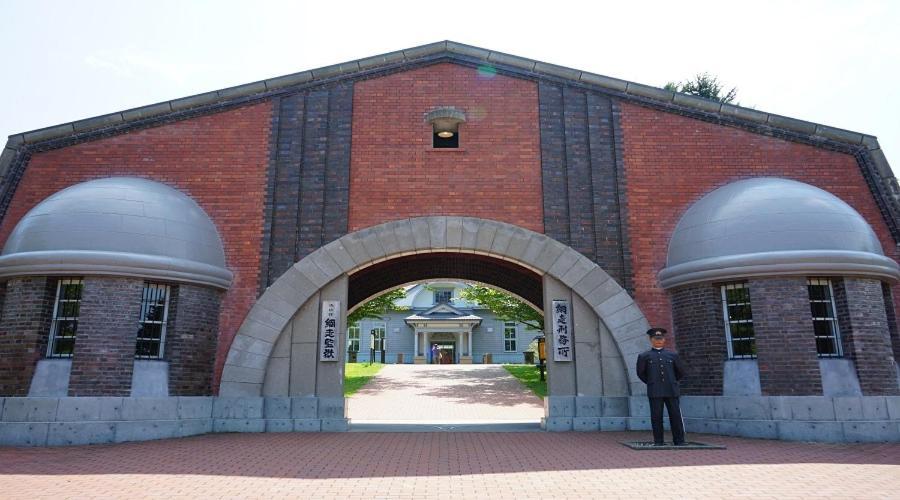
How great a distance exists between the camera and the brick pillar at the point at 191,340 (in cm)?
938

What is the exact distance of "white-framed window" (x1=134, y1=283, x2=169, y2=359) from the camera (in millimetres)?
9328

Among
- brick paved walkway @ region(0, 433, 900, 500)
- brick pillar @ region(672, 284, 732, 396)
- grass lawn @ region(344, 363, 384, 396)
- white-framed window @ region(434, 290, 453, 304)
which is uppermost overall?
white-framed window @ region(434, 290, 453, 304)

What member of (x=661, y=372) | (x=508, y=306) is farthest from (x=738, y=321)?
(x=508, y=306)

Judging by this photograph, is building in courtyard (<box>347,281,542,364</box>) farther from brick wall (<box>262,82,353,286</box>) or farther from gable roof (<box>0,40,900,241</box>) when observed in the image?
brick wall (<box>262,82,353,286</box>)

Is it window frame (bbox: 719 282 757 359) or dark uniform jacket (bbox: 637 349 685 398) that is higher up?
window frame (bbox: 719 282 757 359)

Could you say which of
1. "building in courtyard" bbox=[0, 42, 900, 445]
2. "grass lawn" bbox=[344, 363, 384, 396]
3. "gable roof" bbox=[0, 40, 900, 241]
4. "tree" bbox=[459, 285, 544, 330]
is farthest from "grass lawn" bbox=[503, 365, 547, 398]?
"gable roof" bbox=[0, 40, 900, 241]

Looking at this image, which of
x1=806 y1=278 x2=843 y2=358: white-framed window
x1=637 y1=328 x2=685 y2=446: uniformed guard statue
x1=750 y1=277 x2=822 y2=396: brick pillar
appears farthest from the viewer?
x1=806 y1=278 x2=843 y2=358: white-framed window

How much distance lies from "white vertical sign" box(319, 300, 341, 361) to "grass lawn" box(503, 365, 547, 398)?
9.47 metres

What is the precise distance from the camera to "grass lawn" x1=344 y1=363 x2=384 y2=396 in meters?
20.6

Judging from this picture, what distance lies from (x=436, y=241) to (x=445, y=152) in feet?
5.97

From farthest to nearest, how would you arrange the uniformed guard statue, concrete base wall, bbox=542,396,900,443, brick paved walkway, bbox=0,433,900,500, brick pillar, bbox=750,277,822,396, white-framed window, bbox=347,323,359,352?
1. white-framed window, bbox=347,323,359,352
2. brick pillar, bbox=750,277,822,396
3. concrete base wall, bbox=542,396,900,443
4. the uniformed guard statue
5. brick paved walkway, bbox=0,433,900,500

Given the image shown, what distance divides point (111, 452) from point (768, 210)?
10.4 m

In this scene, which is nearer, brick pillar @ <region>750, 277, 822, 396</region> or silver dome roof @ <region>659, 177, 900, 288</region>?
A: brick pillar @ <region>750, 277, 822, 396</region>

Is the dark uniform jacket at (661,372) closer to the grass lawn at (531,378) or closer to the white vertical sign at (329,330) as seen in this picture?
the white vertical sign at (329,330)
